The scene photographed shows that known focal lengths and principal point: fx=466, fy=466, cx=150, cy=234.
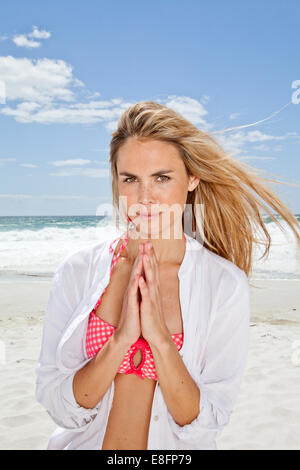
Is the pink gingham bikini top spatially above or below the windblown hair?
below

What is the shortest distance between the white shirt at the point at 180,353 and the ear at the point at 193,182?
538 millimetres

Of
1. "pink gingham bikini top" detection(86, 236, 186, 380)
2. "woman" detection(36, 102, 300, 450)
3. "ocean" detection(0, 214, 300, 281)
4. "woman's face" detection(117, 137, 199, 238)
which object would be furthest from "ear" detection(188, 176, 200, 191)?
"pink gingham bikini top" detection(86, 236, 186, 380)

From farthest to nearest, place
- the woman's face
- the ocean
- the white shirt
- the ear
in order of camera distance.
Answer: the ocean, the ear, the woman's face, the white shirt

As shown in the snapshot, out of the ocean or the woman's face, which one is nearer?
the woman's face

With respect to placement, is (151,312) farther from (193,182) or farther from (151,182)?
(193,182)

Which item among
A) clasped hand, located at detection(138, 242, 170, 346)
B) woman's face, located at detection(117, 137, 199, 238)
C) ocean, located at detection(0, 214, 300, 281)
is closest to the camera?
clasped hand, located at detection(138, 242, 170, 346)

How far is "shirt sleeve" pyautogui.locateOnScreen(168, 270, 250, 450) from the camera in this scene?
84.4 inches

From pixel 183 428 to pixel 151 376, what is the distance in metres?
0.27

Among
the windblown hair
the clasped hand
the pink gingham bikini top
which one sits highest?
the windblown hair

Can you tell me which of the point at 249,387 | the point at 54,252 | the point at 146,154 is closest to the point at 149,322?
the point at 146,154

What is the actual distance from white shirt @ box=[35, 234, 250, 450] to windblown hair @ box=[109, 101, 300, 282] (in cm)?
44

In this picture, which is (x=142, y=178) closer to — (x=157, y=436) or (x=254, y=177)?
(x=254, y=177)

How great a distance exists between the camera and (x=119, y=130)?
2527 mm

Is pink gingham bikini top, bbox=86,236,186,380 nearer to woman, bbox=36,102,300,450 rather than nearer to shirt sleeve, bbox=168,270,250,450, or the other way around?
woman, bbox=36,102,300,450
